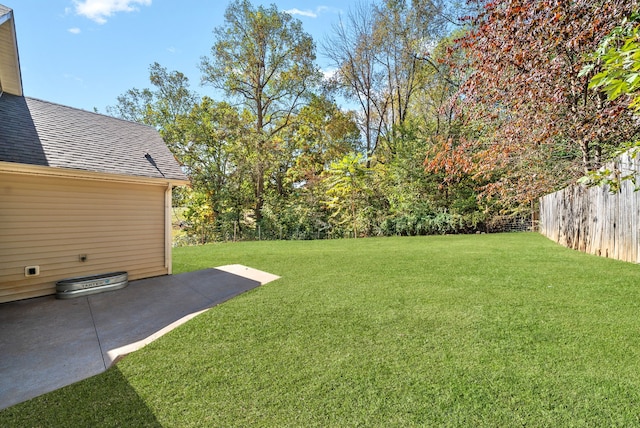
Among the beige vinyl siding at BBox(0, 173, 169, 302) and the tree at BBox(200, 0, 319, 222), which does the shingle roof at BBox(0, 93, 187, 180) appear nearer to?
the beige vinyl siding at BBox(0, 173, 169, 302)

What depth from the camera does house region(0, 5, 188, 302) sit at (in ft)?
14.0

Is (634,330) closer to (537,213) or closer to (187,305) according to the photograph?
(187,305)

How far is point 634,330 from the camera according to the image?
2725 millimetres

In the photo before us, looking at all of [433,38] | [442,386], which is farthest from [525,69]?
[433,38]

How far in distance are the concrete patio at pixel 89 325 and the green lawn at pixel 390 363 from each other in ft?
0.92

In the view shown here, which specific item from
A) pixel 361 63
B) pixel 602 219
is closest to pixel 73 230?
pixel 602 219

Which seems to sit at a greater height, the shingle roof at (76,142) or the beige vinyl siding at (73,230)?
the shingle roof at (76,142)

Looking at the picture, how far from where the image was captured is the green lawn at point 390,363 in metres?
1.85

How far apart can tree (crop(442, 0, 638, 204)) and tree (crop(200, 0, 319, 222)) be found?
10.7 meters

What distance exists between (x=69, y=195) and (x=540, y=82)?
8.03 meters

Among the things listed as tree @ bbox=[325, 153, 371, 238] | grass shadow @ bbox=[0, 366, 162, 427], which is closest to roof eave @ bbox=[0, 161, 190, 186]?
grass shadow @ bbox=[0, 366, 162, 427]

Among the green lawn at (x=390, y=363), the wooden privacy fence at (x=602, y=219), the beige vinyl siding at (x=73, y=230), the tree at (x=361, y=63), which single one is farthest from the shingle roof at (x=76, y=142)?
the tree at (x=361, y=63)

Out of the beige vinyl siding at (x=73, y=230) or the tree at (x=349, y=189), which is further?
the tree at (x=349, y=189)

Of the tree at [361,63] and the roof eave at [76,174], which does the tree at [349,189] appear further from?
the roof eave at [76,174]
